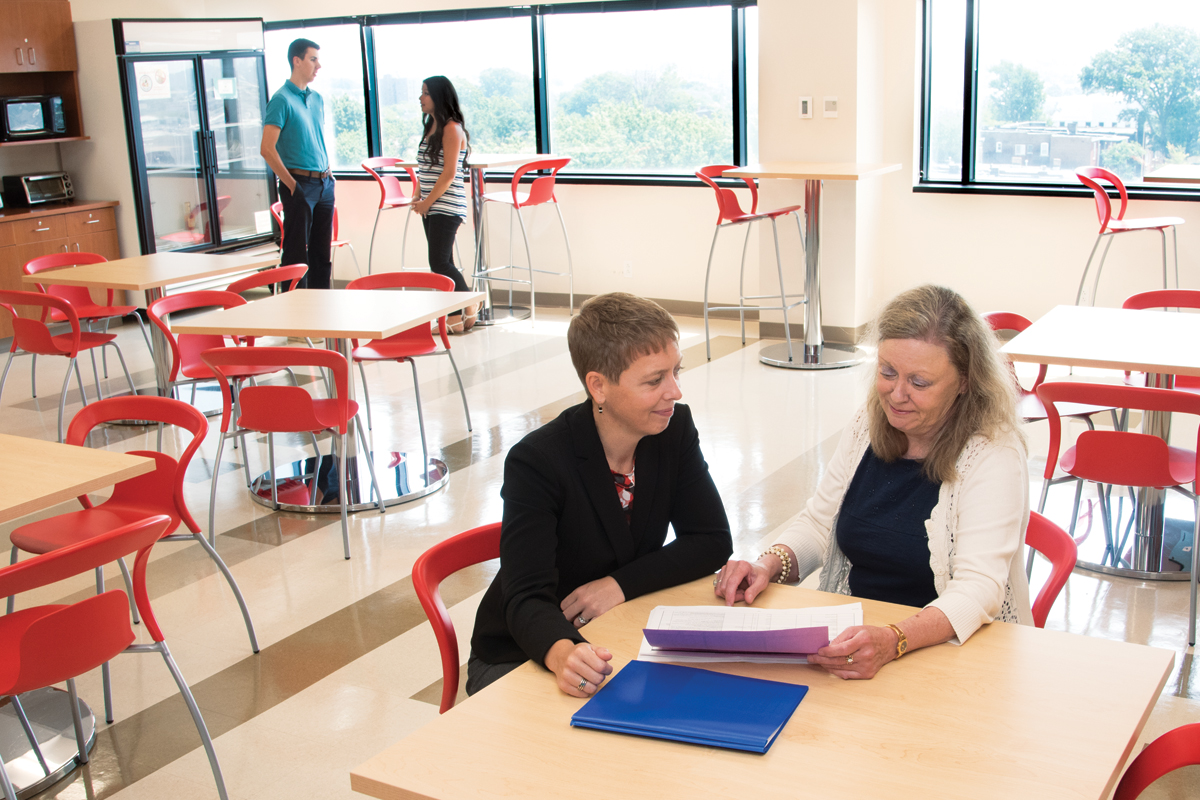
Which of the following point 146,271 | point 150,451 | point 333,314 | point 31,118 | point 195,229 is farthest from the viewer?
point 195,229

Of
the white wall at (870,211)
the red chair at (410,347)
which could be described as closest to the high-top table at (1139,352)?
the red chair at (410,347)

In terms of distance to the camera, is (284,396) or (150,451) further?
(284,396)

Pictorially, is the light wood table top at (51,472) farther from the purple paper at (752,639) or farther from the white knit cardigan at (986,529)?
→ the white knit cardigan at (986,529)

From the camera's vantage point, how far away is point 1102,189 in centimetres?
585

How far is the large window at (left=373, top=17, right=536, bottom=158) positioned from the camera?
8359 mm

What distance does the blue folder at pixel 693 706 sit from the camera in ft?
4.49

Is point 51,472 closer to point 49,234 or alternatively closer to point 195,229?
point 49,234

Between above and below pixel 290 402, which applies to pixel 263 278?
above

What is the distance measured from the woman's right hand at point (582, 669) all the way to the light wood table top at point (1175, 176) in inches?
199

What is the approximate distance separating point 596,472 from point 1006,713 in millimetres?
771

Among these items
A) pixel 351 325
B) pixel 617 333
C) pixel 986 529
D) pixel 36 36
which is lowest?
pixel 986 529

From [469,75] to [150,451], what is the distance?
630 centimetres

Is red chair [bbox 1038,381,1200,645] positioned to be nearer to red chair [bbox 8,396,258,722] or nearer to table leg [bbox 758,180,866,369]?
red chair [bbox 8,396,258,722]

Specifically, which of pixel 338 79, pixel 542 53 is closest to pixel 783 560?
pixel 542 53
